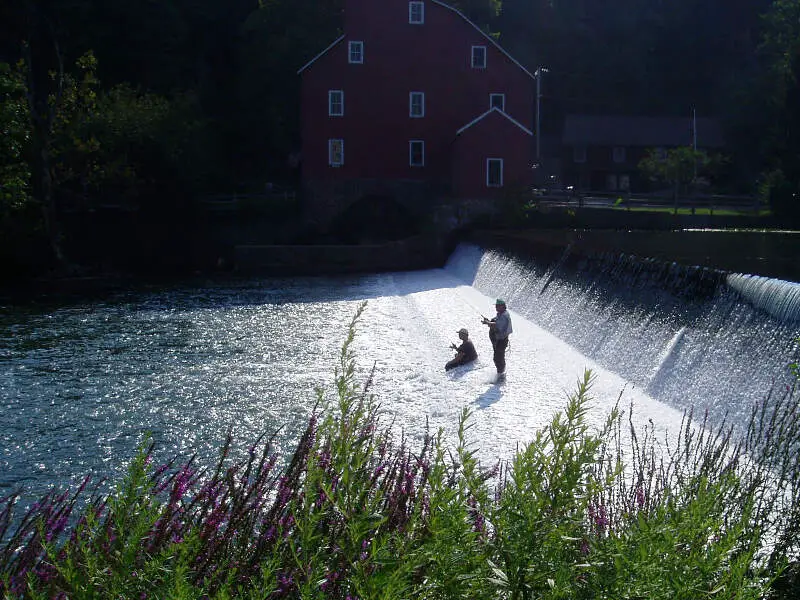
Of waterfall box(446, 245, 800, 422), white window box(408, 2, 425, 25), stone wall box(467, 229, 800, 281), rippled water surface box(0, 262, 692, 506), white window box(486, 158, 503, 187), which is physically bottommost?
rippled water surface box(0, 262, 692, 506)

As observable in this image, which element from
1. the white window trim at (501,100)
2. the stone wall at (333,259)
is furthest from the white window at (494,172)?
the stone wall at (333,259)

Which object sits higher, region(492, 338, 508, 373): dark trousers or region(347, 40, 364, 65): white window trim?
region(347, 40, 364, 65): white window trim

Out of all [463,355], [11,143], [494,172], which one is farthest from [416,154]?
[463,355]

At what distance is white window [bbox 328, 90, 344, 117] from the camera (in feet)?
171

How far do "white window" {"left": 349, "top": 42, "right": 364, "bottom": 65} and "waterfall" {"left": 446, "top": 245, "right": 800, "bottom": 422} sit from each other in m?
27.9

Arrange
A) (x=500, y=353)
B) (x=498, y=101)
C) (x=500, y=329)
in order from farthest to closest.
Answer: (x=498, y=101) → (x=500, y=353) → (x=500, y=329)

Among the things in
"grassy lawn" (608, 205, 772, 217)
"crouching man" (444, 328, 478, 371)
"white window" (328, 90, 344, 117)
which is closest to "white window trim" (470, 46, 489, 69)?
"white window" (328, 90, 344, 117)

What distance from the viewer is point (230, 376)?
65.9ft

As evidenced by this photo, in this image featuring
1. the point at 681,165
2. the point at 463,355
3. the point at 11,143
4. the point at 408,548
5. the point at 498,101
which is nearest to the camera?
the point at 408,548

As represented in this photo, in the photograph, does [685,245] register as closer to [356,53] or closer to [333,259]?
[333,259]

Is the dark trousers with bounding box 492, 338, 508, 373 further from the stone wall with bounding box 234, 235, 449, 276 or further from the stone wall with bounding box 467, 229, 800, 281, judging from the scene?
the stone wall with bounding box 234, 235, 449, 276

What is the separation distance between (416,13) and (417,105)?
4.89 meters

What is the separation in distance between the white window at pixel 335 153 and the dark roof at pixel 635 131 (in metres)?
30.8

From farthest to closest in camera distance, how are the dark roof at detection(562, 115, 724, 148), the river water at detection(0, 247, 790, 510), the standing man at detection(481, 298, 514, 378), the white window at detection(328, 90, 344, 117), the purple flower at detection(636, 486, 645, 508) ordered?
the dark roof at detection(562, 115, 724, 148) → the white window at detection(328, 90, 344, 117) → the standing man at detection(481, 298, 514, 378) → the river water at detection(0, 247, 790, 510) → the purple flower at detection(636, 486, 645, 508)
